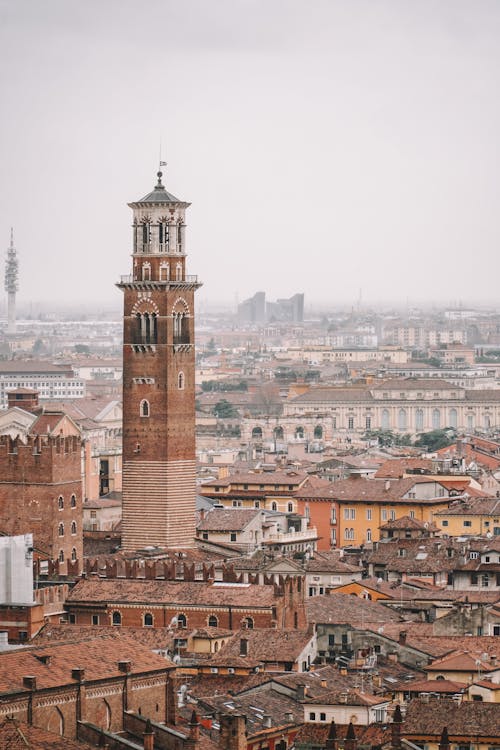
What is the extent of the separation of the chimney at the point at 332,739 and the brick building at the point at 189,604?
34.8 ft

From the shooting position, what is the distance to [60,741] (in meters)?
34.4

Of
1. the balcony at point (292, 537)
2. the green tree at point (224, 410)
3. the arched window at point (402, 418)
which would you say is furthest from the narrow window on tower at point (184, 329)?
the arched window at point (402, 418)

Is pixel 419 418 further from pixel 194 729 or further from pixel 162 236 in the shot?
pixel 194 729

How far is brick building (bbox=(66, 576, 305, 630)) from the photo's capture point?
1987 inches

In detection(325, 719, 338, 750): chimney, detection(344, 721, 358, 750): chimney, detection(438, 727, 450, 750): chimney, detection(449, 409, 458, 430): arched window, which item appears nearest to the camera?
detection(325, 719, 338, 750): chimney

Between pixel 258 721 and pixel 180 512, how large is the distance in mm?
20872

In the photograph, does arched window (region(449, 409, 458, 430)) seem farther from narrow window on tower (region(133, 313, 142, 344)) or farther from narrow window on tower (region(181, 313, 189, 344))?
narrow window on tower (region(133, 313, 142, 344))

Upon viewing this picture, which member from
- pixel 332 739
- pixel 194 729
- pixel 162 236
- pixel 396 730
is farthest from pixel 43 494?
pixel 194 729

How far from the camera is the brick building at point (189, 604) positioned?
166 feet

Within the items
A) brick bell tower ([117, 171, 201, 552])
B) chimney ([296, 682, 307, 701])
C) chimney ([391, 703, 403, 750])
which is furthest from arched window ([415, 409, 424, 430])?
chimney ([391, 703, 403, 750])

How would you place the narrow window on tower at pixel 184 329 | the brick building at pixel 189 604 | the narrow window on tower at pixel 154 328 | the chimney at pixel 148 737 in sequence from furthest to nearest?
the narrow window on tower at pixel 184 329 < the narrow window on tower at pixel 154 328 < the brick building at pixel 189 604 < the chimney at pixel 148 737

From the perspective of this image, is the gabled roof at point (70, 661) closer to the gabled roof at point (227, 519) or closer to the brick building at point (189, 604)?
the brick building at point (189, 604)

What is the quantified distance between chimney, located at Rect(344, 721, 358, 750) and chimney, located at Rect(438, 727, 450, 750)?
107cm

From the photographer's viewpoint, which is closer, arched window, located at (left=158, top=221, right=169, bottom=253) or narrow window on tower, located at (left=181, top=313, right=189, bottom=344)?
arched window, located at (left=158, top=221, right=169, bottom=253)
